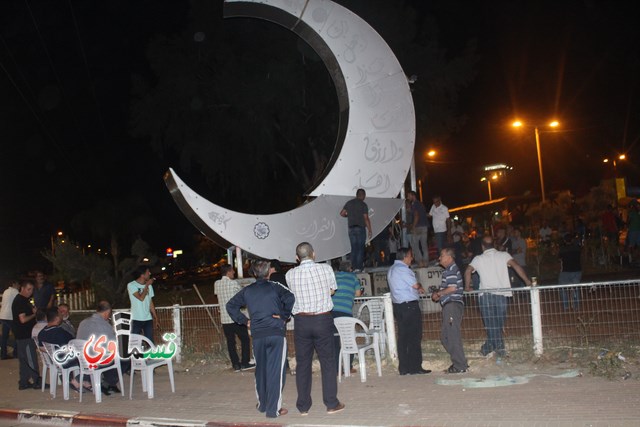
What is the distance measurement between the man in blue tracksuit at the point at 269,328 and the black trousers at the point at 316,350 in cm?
20

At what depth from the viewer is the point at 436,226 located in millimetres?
14297

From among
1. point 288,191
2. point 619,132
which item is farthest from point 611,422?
point 619,132

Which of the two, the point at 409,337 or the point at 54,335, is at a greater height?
the point at 54,335

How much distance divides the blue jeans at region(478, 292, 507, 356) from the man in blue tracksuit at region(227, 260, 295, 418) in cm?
317

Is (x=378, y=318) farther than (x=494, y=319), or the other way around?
(x=378, y=318)

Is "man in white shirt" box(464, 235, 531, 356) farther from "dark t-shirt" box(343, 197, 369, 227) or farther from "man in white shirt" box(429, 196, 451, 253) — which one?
"man in white shirt" box(429, 196, 451, 253)

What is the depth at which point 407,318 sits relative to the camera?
28.5 ft

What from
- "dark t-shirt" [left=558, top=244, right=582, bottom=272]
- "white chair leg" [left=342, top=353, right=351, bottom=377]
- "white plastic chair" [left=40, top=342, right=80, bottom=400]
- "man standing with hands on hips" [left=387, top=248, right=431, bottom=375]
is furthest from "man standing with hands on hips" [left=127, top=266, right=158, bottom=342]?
"dark t-shirt" [left=558, top=244, right=582, bottom=272]

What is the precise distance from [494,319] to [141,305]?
533 cm

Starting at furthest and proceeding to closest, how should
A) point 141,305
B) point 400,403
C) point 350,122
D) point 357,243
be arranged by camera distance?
point 350,122, point 357,243, point 141,305, point 400,403

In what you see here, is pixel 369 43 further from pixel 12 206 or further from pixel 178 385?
pixel 12 206

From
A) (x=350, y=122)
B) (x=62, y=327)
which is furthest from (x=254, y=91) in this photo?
(x=62, y=327)

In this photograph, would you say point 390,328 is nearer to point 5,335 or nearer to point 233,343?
point 233,343

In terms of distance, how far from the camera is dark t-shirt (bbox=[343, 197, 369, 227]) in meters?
12.5
